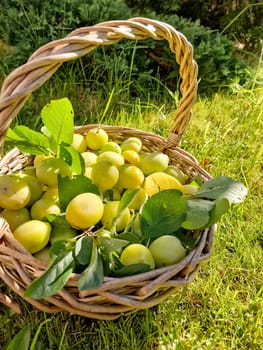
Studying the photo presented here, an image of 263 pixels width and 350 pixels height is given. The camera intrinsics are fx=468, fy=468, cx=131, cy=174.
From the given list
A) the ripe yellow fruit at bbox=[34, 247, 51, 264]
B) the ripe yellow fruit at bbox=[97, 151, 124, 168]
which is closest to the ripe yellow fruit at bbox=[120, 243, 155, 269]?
the ripe yellow fruit at bbox=[34, 247, 51, 264]

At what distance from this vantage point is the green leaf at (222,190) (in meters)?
0.87

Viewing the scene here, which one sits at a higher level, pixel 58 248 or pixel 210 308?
pixel 58 248

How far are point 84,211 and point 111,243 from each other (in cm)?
7

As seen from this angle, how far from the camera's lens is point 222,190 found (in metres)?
0.89

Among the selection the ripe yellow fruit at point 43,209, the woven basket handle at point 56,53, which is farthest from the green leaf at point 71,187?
the woven basket handle at point 56,53

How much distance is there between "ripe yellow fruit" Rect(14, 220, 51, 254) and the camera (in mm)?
772

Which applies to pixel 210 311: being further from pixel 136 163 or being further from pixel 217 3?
pixel 217 3

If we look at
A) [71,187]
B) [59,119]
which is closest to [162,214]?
[71,187]

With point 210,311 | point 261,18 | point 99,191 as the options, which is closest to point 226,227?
point 210,311

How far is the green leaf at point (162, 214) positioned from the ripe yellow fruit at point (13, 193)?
0.21 metres

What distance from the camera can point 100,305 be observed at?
72 centimetres

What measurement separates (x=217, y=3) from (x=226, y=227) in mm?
1431

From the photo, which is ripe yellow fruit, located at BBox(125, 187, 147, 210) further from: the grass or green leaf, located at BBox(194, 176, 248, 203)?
the grass

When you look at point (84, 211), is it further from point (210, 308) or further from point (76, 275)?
point (210, 308)
